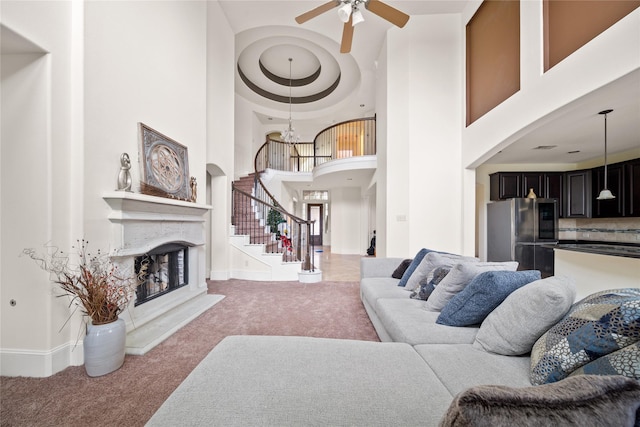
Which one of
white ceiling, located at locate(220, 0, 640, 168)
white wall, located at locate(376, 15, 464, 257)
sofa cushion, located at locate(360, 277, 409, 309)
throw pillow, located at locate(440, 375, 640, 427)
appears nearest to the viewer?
throw pillow, located at locate(440, 375, 640, 427)

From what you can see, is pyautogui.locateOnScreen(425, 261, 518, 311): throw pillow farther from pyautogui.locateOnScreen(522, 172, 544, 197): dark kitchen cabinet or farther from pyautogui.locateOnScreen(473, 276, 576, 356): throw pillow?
pyautogui.locateOnScreen(522, 172, 544, 197): dark kitchen cabinet

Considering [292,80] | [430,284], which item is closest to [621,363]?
[430,284]

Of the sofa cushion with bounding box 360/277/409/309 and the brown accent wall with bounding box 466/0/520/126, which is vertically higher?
the brown accent wall with bounding box 466/0/520/126

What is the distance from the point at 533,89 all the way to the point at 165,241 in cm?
444

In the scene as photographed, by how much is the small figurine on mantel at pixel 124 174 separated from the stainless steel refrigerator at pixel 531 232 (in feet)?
19.2

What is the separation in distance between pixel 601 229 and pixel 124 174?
7511mm

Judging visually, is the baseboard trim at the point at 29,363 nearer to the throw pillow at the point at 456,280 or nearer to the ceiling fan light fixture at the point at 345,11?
the throw pillow at the point at 456,280

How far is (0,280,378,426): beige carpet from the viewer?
1.53 metres

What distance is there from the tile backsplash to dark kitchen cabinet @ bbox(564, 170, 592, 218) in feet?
0.89

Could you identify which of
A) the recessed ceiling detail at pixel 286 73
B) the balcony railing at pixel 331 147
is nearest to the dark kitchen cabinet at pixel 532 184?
the balcony railing at pixel 331 147

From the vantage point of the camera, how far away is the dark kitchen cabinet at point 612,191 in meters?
4.29

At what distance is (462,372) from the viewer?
1.17 metres

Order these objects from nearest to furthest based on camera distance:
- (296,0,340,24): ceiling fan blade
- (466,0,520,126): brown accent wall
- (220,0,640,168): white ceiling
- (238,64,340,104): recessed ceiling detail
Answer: (220,0,640,168): white ceiling, (296,0,340,24): ceiling fan blade, (466,0,520,126): brown accent wall, (238,64,340,104): recessed ceiling detail

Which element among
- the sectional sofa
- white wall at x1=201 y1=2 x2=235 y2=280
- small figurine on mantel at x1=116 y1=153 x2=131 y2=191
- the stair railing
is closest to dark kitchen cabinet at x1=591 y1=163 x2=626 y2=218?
the sectional sofa
